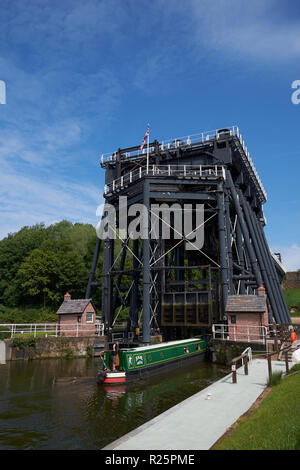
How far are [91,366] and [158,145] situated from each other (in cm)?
2433

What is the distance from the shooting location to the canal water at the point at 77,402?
11.3m

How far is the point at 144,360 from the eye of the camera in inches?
829

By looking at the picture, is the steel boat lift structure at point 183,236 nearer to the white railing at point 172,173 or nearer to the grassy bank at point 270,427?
the white railing at point 172,173

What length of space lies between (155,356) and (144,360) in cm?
143

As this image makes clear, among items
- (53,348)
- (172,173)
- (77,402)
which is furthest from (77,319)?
(172,173)

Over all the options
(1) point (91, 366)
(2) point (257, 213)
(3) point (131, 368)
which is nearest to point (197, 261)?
(2) point (257, 213)

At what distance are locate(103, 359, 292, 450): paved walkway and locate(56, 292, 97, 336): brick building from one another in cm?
1955

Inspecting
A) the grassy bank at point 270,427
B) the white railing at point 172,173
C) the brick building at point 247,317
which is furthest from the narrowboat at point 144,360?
the white railing at point 172,173

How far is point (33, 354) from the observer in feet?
92.7

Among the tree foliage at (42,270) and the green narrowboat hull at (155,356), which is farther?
the tree foliage at (42,270)

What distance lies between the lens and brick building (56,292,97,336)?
31.5 meters

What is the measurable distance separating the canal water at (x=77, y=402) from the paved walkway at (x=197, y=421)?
2291 millimetres

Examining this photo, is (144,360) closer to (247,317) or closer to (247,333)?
(247,333)
